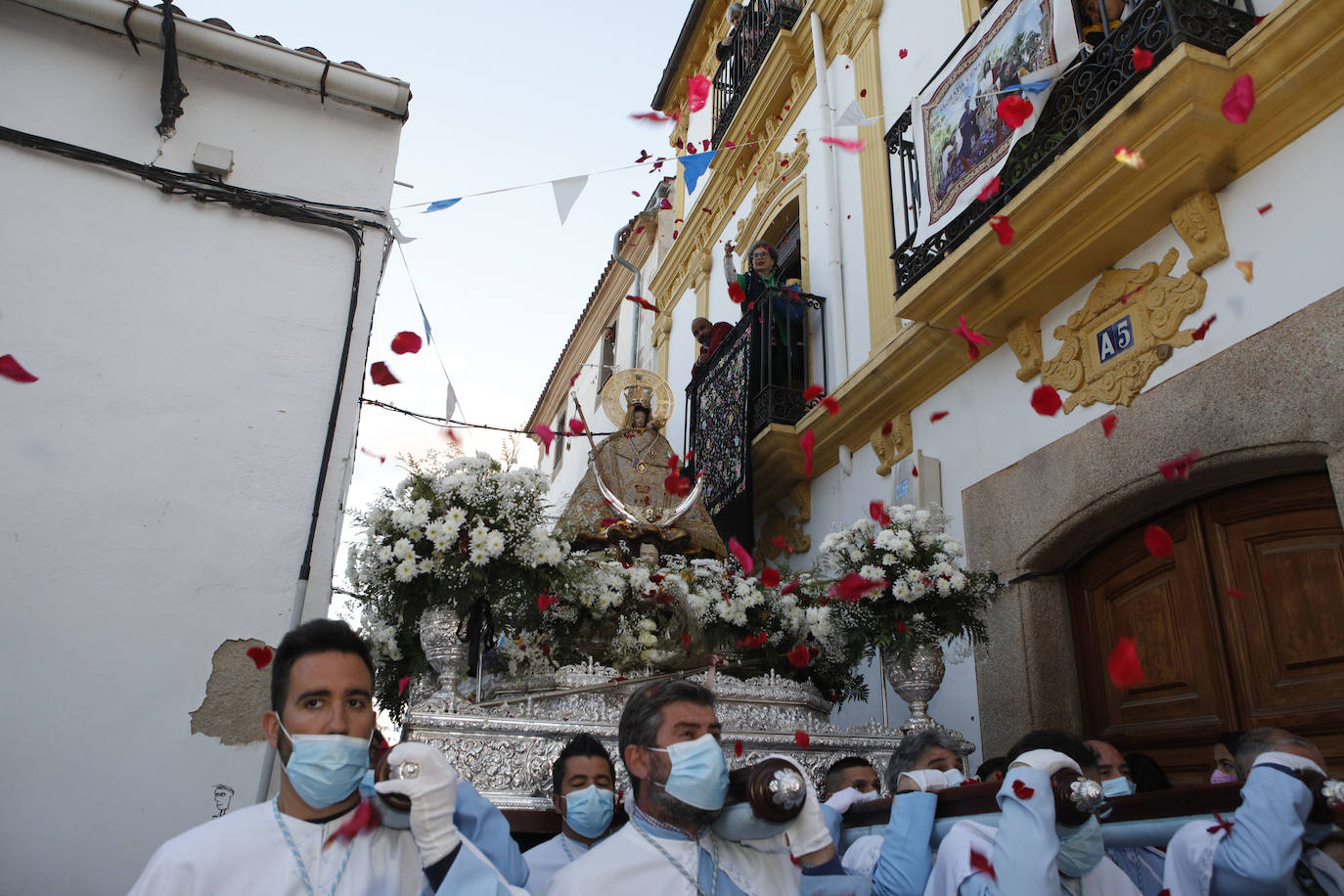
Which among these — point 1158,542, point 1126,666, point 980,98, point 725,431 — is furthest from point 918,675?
point 725,431

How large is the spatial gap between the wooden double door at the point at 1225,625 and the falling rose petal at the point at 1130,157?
149 cm

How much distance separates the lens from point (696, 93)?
13.4 meters

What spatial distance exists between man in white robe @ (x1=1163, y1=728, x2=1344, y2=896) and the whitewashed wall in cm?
378

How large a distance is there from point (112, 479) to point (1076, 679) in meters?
4.94

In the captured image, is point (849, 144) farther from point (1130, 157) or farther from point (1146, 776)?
point (1146, 776)

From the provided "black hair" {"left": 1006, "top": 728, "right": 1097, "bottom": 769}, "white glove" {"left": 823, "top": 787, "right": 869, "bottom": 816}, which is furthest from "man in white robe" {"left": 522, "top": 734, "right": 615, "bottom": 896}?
"black hair" {"left": 1006, "top": 728, "right": 1097, "bottom": 769}

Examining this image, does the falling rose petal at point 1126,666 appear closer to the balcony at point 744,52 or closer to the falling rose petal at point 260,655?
the falling rose petal at point 260,655

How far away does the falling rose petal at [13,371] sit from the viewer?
15.3ft

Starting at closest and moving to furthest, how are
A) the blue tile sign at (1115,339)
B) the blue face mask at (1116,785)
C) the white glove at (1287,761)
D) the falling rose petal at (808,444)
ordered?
1. the white glove at (1287,761)
2. the blue face mask at (1116,785)
3. the blue tile sign at (1115,339)
4. the falling rose petal at (808,444)

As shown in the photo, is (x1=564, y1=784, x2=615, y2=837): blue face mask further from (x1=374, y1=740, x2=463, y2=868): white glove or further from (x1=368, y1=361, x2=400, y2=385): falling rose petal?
(x1=368, y1=361, x2=400, y2=385): falling rose petal

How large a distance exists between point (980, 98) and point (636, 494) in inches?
131

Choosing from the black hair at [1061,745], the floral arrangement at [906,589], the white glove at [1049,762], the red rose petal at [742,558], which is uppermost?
the red rose petal at [742,558]

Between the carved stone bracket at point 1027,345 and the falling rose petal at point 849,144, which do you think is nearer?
the carved stone bracket at point 1027,345

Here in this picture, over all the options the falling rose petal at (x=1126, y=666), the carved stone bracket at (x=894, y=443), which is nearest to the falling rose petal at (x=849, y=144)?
the carved stone bracket at (x=894, y=443)
